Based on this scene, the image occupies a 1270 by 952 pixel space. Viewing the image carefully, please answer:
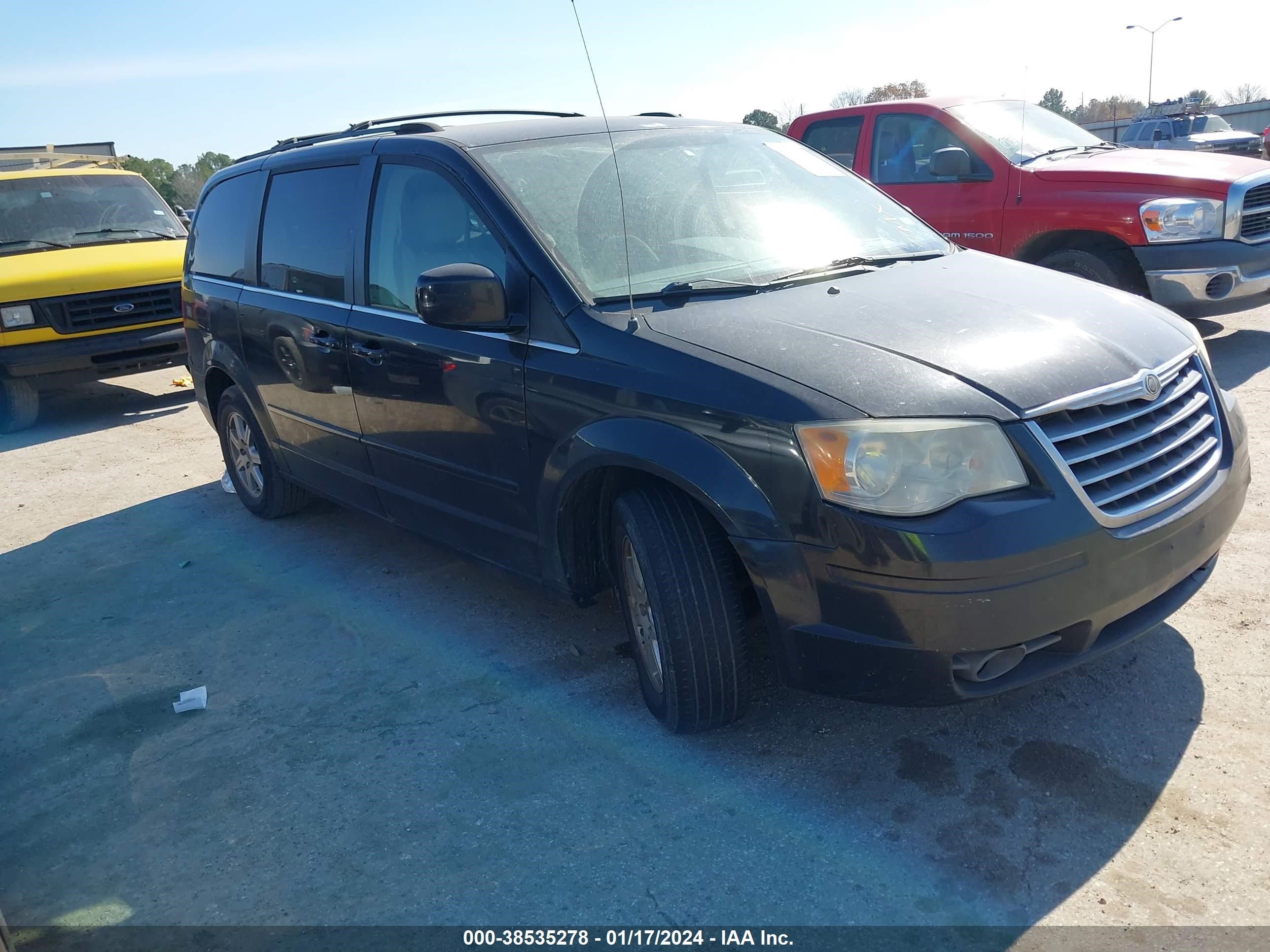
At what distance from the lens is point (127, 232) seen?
9.71 m

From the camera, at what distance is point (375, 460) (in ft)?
14.1

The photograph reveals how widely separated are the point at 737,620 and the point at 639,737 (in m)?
0.57

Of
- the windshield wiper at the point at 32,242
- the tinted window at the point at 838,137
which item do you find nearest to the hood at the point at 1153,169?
the tinted window at the point at 838,137

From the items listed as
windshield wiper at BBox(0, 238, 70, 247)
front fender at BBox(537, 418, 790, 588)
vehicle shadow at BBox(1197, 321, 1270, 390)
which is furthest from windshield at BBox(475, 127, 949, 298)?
windshield wiper at BBox(0, 238, 70, 247)

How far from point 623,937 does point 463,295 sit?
1.92 metres

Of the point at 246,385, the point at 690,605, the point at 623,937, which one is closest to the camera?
the point at 623,937

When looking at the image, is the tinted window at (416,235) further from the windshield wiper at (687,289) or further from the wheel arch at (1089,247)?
the wheel arch at (1089,247)

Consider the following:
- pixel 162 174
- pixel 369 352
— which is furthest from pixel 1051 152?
pixel 162 174

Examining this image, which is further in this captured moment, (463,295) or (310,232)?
(310,232)

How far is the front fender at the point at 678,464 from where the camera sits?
274cm

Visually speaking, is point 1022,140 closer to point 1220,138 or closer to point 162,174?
point 1220,138

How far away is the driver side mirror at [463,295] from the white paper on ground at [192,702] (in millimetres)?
1666

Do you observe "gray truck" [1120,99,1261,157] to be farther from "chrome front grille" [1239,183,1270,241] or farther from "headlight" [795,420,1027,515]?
"headlight" [795,420,1027,515]

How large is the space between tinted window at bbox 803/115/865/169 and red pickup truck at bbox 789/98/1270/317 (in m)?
0.01
